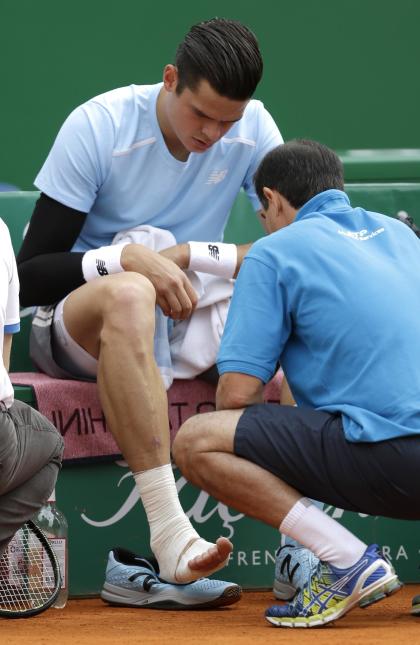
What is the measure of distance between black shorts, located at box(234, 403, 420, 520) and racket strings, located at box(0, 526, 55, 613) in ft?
2.14

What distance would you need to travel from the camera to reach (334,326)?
2689mm

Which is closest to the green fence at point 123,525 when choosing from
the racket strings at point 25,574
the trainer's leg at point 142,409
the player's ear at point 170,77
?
the racket strings at point 25,574

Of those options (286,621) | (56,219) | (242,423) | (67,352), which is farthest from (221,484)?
(56,219)

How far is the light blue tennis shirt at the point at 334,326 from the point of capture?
2.66 m

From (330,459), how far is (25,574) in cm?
85

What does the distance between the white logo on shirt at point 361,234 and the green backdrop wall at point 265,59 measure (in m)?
2.54

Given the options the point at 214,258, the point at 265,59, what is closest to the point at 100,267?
the point at 214,258

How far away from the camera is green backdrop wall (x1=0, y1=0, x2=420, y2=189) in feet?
17.5

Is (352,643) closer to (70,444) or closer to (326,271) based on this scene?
(326,271)

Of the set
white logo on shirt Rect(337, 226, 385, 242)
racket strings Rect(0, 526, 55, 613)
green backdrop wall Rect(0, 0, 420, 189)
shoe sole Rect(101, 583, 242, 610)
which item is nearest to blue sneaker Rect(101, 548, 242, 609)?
shoe sole Rect(101, 583, 242, 610)

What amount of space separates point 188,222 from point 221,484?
101cm

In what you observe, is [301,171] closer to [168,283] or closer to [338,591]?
[168,283]

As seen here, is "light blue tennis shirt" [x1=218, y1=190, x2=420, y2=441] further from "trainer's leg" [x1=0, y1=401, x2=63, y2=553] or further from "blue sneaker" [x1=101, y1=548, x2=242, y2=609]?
"blue sneaker" [x1=101, y1=548, x2=242, y2=609]

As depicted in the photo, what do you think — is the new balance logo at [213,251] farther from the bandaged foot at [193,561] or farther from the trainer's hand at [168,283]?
the bandaged foot at [193,561]
